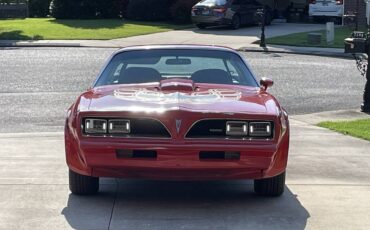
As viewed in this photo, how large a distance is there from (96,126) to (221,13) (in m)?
27.1

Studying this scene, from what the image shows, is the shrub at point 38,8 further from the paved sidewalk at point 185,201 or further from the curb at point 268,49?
the paved sidewalk at point 185,201

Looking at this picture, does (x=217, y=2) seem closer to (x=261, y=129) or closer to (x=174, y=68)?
(x=174, y=68)

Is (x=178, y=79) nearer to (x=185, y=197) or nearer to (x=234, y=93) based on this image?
(x=234, y=93)

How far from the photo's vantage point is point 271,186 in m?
7.06

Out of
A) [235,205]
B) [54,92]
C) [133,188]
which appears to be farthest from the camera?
[54,92]

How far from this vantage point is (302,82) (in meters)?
17.8

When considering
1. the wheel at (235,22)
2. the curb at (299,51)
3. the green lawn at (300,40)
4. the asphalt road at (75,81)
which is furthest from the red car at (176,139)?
the wheel at (235,22)

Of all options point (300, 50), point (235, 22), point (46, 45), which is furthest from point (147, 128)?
point (235, 22)

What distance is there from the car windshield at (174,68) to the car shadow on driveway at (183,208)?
1.06 m

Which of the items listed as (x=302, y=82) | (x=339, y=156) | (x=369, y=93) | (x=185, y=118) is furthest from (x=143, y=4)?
(x=185, y=118)

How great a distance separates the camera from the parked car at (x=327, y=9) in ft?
120

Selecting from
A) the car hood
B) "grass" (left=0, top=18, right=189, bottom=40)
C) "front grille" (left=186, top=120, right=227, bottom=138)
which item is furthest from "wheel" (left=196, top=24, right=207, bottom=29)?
"front grille" (left=186, top=120, right=227, bottom=138)

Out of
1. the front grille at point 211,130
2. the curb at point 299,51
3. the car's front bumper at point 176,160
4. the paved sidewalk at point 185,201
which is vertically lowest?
the curb at point 299,51

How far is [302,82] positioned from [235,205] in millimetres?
11166
